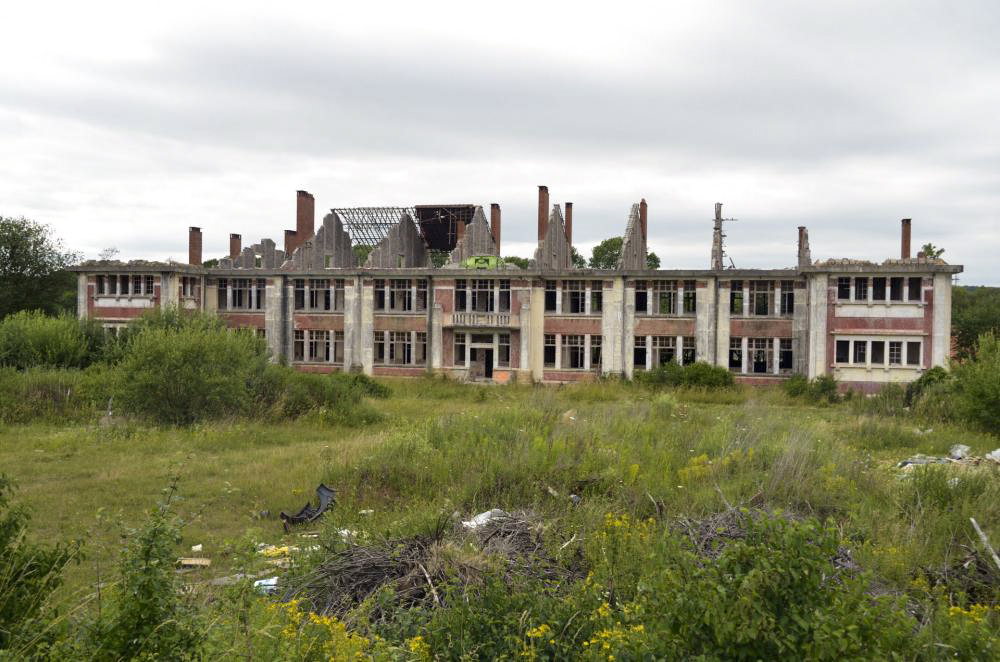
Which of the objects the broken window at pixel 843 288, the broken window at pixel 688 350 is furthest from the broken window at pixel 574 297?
the broken window at pixel 843 288

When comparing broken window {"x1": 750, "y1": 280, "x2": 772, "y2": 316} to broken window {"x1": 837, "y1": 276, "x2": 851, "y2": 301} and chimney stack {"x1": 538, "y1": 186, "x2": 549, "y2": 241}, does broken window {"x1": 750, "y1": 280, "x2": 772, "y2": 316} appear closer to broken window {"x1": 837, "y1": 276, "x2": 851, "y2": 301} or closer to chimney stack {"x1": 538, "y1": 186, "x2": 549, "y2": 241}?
broken window {"x1": 837, "y1": 276, "x2": 851, "y2": 301}

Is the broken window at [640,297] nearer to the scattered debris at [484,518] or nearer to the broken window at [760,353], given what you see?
the broken window at [760,353]

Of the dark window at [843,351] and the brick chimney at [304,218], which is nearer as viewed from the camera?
the dark window at [843,351]

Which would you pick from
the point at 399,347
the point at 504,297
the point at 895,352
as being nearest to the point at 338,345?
the point at 399,347

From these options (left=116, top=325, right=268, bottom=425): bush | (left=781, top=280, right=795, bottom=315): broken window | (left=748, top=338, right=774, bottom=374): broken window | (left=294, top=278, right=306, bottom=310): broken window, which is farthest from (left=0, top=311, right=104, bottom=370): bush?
(left=781, top=280, right=795, bottom=315): broken window

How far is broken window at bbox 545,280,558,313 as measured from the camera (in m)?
40.1

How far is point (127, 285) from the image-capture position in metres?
43.6

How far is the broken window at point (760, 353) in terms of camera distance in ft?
122

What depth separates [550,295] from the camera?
40.2 m

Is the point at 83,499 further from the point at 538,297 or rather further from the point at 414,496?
the point at 538,297

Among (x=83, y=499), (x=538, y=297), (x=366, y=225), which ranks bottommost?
(x=83, y=499)

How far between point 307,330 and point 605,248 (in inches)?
1688

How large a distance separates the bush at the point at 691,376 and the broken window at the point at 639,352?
2.29 meters

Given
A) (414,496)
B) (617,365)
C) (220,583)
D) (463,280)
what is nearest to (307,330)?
(463,280)
